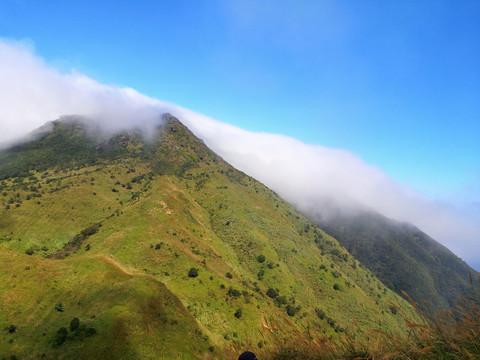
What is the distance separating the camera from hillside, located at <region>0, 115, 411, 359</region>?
3155cm

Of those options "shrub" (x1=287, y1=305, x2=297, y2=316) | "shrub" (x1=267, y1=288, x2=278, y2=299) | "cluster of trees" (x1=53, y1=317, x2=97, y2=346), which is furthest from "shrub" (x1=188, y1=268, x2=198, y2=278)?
"shrub" (x1=267, y1=288, x2=278, y2=299)

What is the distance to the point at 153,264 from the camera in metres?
58.7

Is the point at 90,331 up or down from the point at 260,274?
up

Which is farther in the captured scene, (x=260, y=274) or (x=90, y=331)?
(x=260, y=274)

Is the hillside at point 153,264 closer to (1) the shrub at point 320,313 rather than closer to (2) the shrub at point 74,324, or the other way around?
(1) the shrub at point 320,313

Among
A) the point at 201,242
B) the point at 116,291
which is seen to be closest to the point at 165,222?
the point at 201,242

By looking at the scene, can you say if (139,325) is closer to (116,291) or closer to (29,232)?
(116,291)

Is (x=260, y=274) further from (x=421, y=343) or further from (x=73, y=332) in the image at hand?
(x=421, y=343)

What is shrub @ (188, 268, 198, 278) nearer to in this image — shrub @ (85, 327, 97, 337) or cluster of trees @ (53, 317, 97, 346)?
cluster of trees @ (53, 317, 97, 346)

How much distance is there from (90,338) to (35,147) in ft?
678

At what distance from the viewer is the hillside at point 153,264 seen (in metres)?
31.5

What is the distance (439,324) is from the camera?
590cm

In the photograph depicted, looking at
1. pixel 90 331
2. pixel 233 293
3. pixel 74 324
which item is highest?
pixel 90 331

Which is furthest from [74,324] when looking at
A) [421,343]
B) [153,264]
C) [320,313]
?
[320,313]
